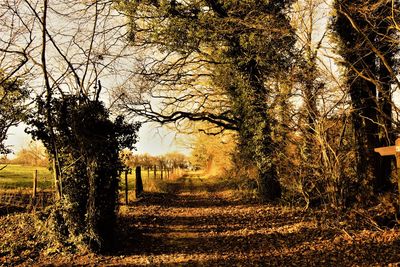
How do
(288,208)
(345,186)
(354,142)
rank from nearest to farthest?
(345,186) → (354,142) → (288,208)

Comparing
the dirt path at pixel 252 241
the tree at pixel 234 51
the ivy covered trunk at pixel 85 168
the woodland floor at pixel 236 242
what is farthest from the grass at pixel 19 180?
the tree at pixel 234 51

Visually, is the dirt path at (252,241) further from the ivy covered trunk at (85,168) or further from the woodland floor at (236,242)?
the ivy covered trunk at (85,168)

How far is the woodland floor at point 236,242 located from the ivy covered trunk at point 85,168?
53 centimetres

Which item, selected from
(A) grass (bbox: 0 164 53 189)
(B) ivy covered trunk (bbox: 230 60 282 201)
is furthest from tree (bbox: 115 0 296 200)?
(A) grass (bbox: 0 164 53 189)

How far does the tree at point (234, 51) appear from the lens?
1233 centimetres

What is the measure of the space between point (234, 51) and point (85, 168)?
8.71 metres

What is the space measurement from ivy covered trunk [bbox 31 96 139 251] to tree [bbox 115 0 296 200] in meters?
5.87

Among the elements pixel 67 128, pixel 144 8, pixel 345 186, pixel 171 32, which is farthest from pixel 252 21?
pixel 67 128

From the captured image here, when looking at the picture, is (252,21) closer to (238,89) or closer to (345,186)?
(238,89)

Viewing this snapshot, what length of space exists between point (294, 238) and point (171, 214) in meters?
5.29

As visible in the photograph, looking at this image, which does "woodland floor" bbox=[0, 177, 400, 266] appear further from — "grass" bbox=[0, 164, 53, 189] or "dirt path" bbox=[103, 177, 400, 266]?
"grass" bbox=[0, 164, 53, 189]

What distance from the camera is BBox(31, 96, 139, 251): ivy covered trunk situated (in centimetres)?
771

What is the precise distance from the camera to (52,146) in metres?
8.34

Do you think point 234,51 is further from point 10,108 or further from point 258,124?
point 10,108
